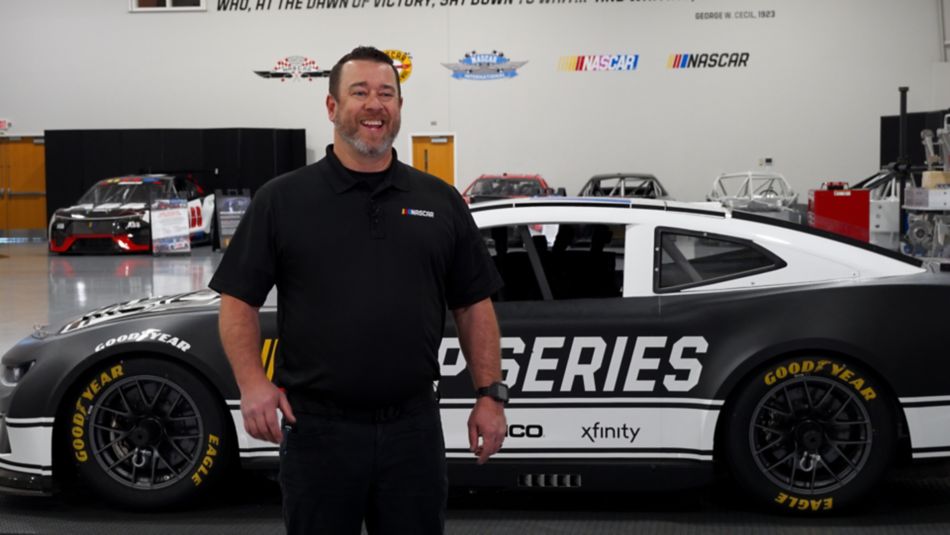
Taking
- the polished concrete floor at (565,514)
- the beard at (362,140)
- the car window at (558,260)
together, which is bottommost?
the polished concrete floor at (565,514)

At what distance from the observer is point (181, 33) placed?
2836 cm

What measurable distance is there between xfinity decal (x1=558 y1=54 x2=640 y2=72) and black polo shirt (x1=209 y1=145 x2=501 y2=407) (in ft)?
83.8

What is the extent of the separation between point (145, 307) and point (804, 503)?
8.91ft

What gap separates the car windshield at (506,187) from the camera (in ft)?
73.7

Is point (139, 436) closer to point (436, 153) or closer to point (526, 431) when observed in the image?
point (526, 431)

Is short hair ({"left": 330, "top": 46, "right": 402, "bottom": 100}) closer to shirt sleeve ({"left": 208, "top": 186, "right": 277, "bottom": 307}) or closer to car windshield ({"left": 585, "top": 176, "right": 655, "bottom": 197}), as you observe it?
shirt sleeve ({"left": 208, "top": 186, "right": 277, "bottom": 307})

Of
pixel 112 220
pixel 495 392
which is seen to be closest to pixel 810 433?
pixel 495 392

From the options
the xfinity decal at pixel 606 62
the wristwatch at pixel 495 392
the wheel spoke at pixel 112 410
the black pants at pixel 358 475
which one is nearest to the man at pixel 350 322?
the black pants at pixel 358 475

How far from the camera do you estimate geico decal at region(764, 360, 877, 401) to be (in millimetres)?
4383

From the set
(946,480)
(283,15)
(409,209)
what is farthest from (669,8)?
(409,209)

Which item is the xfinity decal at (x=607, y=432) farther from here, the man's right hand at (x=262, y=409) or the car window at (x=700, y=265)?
the man's right hand at (x=262, y=409)

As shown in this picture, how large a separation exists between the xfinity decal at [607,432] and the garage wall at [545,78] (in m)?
23.7

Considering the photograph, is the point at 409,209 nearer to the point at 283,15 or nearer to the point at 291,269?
the point at 291,269

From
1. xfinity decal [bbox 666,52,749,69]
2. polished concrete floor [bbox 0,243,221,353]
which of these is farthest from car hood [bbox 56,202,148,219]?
xfinity decal [bbox 666,52,749,69]
